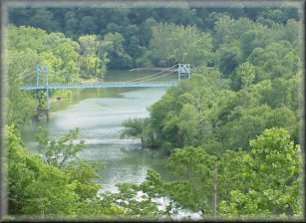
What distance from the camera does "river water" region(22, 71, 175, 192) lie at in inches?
280

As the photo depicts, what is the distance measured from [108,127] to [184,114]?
1612mm

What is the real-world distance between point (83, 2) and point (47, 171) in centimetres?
261

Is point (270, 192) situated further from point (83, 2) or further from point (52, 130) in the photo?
point (52, 130)

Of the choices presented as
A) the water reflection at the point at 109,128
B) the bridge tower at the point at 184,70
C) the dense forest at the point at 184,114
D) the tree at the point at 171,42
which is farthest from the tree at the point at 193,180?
the tree at the point at 171,42

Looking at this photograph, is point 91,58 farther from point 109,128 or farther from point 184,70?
point 109,128

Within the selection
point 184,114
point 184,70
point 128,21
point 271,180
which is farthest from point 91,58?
point 271,180

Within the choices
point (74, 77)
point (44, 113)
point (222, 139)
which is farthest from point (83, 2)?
point (74, 77)

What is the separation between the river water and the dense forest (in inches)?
10.1

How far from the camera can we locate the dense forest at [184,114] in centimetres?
282

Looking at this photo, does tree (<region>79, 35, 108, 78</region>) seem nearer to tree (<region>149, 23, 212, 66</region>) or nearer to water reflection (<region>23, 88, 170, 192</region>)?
water reflection (<region>23, 88, 170, 192</region>)

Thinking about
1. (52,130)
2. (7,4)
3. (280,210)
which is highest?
(7,4)

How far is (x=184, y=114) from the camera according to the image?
789cm

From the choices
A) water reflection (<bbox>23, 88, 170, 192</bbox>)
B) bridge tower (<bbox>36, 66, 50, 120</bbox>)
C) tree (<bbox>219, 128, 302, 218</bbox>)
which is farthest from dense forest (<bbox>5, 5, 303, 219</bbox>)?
water reflection (<bbox>23, 88, 170, 192</bbox>)

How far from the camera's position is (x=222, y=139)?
730 centimetres
